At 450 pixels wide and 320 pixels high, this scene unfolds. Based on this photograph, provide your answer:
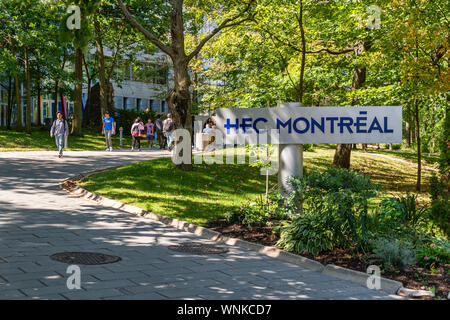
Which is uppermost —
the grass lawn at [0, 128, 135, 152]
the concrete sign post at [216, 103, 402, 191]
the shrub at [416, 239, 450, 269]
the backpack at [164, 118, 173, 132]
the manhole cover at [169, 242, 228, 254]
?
the backpack at [164, 118, 173, 132]

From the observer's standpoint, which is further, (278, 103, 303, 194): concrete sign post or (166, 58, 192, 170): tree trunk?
(166, 58, 192, 170): tree trunk

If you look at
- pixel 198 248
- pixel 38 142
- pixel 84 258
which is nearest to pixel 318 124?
pixel 198 248

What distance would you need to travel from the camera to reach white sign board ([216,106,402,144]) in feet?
35.7

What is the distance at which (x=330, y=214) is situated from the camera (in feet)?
30.8

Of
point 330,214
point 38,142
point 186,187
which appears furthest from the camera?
point 38,142

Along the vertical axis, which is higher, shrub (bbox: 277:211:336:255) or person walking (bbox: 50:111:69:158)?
person walking (bbox: 50:111:69:158)

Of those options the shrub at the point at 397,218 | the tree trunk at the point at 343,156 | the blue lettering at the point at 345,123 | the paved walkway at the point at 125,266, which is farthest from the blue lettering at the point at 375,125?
the tree trunk at the point at 343,156

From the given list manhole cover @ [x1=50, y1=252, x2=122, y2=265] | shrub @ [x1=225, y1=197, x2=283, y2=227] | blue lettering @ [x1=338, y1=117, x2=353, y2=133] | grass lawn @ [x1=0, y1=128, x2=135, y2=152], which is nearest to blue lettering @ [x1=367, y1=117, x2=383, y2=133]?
blue lettering @ [x1=338, y1=117, x2=353, y2=133]

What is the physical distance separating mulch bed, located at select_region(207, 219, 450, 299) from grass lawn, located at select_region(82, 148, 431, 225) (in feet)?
4.28

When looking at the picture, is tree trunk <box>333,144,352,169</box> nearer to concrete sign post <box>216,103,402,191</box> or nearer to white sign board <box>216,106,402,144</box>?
concrete sign post <box>216,103,402,191</box>

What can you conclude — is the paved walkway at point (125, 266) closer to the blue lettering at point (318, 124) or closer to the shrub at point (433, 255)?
the shrub at point (433, 255)

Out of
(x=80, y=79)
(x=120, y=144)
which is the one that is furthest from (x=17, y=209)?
(x=80, y=79)

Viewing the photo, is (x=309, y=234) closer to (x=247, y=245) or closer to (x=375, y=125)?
(x=247, y=245)

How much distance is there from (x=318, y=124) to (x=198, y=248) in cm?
350
